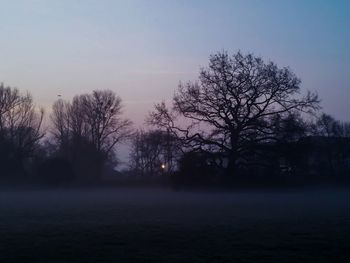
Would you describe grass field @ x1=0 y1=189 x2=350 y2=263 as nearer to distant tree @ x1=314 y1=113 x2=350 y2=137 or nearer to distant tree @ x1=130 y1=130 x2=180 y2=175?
distant tree @ x1=130 y1=130 x2=180 y2=175

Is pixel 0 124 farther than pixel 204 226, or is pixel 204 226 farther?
pixel 0 124

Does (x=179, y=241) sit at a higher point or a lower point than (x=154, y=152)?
lower

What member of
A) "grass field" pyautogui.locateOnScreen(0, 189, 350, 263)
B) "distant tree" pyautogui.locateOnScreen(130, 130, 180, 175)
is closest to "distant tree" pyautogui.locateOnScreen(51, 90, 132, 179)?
"distant tree" pyautogui.locateOnScreen(130, 130, 180, 175)

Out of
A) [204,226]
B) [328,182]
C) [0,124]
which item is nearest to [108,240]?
[204,226]

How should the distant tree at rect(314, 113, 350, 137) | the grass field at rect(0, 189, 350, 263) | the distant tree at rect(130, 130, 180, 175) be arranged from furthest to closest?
the distant tree at rect(314, 113, 350, 137) → the distant tree at rect(130, 130, 180, 175) → the grass field at rect(0, 189, 350, 263)

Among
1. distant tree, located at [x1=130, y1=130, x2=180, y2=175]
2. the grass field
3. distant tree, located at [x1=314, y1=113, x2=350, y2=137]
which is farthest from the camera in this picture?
distant tree, located at [x1=314, y1=113, x2=350, y2=137]

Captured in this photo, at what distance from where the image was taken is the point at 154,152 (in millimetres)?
88125

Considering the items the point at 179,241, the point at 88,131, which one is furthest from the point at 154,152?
the point at 179,241

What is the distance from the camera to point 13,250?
12820mm

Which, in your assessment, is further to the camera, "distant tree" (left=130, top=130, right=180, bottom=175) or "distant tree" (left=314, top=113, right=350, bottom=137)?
"distant tree" (left=314, top=113, right=350, bottom=137)

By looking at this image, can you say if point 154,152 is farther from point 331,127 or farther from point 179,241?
point 179,241

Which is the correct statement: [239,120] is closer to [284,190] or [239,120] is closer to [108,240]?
[284,190]

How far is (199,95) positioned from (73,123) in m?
35.2

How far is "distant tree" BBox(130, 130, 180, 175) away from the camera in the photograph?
5859cm
